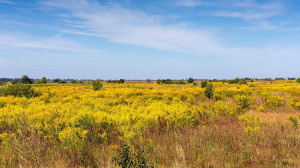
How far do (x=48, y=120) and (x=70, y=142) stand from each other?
7.26 ft

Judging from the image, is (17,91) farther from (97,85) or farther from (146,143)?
(146,143)

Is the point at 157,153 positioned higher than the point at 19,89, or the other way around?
the point at 19,89

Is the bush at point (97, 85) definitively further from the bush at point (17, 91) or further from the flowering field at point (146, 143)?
the flowering field at point (146, 143)

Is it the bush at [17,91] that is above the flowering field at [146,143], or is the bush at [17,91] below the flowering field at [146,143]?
above

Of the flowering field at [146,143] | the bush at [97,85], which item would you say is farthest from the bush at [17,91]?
the bush at [97,85]

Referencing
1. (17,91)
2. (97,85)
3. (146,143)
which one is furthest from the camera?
(97,85)

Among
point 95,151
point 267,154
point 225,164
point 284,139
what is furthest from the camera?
point 284,139

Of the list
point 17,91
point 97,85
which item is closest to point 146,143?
point 17,91

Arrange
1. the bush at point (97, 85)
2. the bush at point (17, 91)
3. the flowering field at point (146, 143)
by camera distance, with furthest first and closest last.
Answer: the bush at point (97, 85) → the bush at point (17, 91) → the flowering field at point (146, 143)

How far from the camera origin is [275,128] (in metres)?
6.62

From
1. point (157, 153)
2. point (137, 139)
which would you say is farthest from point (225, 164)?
point (137, 139)

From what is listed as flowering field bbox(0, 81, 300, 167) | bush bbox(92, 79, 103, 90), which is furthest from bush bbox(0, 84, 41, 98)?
bush bbox(92, 79, 103, 90)

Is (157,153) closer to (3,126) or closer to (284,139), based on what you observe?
(284,139)

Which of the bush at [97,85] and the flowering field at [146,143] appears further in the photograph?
the bush at [97,85]
